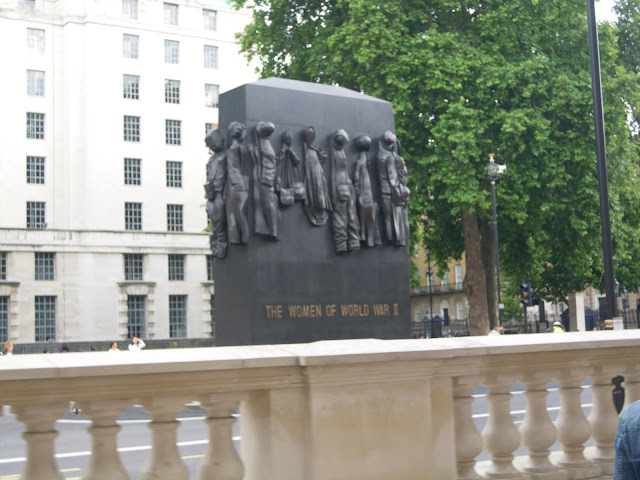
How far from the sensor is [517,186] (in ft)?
103

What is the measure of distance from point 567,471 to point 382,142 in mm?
13059

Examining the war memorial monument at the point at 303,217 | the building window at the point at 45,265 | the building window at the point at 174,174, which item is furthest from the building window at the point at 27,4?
the war memorial monument at the point at 303,217

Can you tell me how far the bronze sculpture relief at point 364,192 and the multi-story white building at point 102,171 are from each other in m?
45.1

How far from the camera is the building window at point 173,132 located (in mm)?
63969

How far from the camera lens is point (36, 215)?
60.1 meters

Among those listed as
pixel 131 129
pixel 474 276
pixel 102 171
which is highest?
pixel 131 129

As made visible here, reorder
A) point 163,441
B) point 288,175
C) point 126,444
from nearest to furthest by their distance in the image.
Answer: point 163,441, point 126,444, point 288,175

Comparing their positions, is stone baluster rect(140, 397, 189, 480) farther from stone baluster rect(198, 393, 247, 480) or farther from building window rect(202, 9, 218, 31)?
building window rect(202, 9, 218, 31)

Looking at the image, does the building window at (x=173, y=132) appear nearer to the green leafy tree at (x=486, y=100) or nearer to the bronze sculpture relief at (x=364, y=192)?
the green leafy tree at (x=486, y=100)

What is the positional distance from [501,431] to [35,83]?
5976 centimetres

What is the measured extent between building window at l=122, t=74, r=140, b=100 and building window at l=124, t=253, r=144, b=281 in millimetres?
11014

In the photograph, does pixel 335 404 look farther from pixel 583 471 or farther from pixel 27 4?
pixel 27 4

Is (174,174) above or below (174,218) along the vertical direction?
above

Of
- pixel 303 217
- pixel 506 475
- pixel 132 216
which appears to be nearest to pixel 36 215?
pixel 132 216
